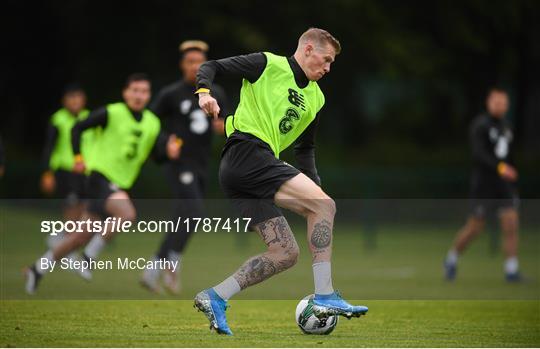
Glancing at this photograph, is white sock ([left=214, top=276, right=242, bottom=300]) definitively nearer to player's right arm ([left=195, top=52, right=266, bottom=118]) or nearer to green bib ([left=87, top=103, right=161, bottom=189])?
player's right arm ([left=195, top=52, right=266, bottom=118])

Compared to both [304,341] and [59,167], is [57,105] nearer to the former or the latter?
[59,167]

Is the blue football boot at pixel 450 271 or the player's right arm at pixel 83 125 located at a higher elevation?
→ the player's right arm at pixel 83 125

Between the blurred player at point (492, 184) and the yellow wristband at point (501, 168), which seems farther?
the blurred player at point (492, 184)

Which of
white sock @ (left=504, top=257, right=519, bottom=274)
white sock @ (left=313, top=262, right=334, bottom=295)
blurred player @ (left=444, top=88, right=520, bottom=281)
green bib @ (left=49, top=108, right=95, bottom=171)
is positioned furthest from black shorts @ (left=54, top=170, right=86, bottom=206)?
white sock @ (left=313, top=262, right=334, bottom=295)

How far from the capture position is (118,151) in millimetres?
13766

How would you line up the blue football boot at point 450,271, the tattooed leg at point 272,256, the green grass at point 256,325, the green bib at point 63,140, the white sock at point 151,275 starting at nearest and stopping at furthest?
1. the green grass at point 256,325
2. the tattooed leg at point 272,256
3. the white sock at point 151,275
4. the blue football boot at point 450,271
5. the green bib at point 63,140

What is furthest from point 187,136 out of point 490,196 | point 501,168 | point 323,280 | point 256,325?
point 323,280

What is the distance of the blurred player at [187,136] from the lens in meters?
13.8

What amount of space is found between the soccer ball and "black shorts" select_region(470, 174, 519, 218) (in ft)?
25.6

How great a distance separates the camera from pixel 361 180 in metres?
23.8

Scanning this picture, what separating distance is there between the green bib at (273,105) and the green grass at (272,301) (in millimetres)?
1590

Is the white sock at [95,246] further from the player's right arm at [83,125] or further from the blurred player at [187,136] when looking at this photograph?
the player's right arm at [83,125]

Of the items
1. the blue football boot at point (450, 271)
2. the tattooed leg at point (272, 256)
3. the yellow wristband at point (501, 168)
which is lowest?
the blue football boot at point (450, 271)

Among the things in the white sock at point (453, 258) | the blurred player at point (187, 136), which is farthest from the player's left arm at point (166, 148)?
the white sock at point (453, 258)
